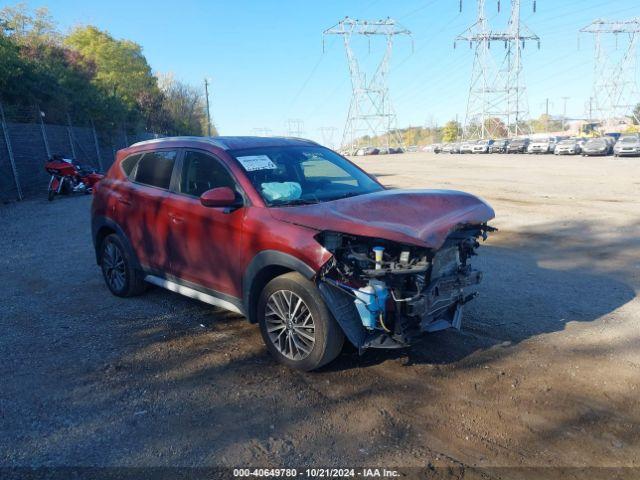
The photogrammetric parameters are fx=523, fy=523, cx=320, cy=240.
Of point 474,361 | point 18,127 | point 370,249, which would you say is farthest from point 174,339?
point 18,127

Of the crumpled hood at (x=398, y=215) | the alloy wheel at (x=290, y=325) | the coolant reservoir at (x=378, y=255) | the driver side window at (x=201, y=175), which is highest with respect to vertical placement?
the driver side window at (x=201, y=175)

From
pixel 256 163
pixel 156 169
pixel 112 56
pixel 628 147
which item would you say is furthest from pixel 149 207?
pixel 112 56

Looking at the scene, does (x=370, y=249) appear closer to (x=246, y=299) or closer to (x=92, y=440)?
(x=246, y=299)

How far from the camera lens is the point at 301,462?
3084mm

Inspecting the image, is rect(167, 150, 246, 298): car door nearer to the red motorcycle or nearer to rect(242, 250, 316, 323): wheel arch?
rect(242, 250, 316, 323): wheel arch

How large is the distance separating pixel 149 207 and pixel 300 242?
231 cm

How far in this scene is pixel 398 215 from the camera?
3.98 metres

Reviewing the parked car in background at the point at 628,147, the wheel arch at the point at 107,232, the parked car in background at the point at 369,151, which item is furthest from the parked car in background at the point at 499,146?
the wheel arch at the point at 107,232

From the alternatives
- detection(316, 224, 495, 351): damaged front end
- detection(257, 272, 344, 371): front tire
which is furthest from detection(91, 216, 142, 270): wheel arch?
detection(316, 224, 495, 351): damaged front end

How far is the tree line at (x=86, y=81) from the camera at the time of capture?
67.9 feet

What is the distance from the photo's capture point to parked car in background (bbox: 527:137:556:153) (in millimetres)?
50156

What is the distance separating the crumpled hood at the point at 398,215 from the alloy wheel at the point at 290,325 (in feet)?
2.05

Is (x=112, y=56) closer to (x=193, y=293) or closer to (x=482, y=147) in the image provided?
(x=482, y=147)

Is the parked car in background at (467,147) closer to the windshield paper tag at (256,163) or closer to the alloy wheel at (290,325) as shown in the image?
the windshield paper tag at (256,163)
